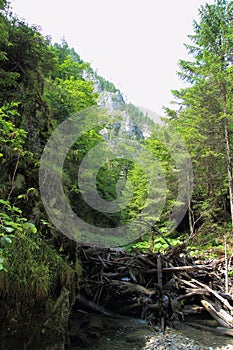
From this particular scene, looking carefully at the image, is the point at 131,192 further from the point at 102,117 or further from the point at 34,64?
the point at 34,64

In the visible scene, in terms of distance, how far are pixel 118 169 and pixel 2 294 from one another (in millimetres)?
19185

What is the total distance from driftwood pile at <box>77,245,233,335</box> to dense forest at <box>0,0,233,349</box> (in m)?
0.99

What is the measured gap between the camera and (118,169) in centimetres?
2177

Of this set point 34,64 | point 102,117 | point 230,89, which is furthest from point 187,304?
point 102,117

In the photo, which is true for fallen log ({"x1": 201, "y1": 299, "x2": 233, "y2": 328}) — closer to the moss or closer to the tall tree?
the moss

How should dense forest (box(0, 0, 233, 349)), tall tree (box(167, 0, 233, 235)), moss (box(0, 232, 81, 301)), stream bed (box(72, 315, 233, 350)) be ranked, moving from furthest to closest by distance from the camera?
tall tree (box(167, 0, 233, 235)), stream bed (box(72, 315, 233, 350)), dense forest (box(0, 0, 233, 349)), moss (box(0, 232, 81, 301))

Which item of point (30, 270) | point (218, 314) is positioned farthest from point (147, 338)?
point (30, 270)

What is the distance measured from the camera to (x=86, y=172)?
12.4 m

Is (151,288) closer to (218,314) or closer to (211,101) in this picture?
(218,314)

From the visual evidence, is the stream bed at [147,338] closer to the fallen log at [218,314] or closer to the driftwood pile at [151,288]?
the fallen log at [218,314]

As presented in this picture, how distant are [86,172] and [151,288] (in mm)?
6962

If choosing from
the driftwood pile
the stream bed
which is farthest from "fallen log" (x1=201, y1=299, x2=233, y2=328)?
the stream bed

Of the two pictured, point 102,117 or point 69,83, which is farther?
point 102,117

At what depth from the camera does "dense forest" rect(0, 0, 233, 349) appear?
3.09 m
